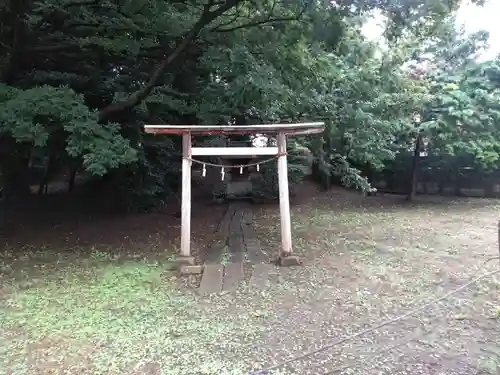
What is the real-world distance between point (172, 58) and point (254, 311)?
376 cm

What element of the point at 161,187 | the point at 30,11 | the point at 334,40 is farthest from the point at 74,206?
the point at 334,40

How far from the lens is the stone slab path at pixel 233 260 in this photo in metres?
5.45

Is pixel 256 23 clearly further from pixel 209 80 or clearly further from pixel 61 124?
pixel 61 124

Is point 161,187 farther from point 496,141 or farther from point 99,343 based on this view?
point 496,141

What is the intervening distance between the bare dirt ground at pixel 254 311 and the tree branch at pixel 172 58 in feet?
7.34

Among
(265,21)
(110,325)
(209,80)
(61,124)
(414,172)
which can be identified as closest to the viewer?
(110,325)

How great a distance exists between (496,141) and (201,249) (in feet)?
28.3

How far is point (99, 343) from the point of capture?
3783 mm

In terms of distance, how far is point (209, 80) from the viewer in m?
9.02

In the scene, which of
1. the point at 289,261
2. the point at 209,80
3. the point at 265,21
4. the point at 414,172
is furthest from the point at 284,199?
the point at 414,172

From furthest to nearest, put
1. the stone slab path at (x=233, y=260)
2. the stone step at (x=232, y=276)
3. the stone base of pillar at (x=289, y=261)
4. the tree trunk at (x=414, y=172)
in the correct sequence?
the tree trunk at (x=414, y=172) < the stone base of pillar at (x=289, y=261) < the stone slab path at (x=233, y=260) < the stone step at (x=232, y=276)

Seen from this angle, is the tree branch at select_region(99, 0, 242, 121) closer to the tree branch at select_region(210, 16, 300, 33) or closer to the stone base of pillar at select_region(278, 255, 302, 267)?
the tree branch at select_region(210, 16, 300, 33)

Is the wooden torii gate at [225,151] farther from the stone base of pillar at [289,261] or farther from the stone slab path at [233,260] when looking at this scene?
the stone slab path at [233,260]

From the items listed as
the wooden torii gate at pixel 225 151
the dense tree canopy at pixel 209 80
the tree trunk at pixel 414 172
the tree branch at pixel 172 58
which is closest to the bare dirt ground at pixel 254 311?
the wooden torii gate at pixel 225 151
